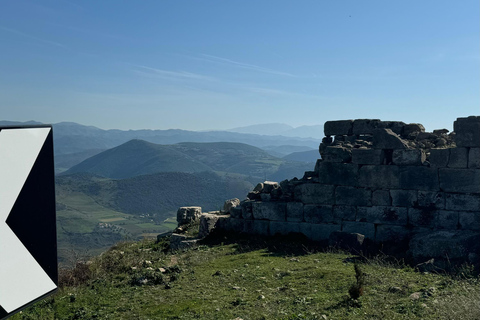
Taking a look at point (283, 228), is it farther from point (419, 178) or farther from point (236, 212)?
point (419, 178)

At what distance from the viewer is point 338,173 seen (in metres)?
12.4

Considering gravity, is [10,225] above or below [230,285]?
above

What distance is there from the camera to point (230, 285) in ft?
27.7

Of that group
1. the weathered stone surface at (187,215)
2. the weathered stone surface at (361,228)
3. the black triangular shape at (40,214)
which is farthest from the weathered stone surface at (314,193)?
the black triangular shape at (40,214)

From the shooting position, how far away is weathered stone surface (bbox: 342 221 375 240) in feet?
38.9

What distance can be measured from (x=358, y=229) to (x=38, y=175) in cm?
1074

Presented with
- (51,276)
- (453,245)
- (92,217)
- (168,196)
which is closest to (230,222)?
(453,245)

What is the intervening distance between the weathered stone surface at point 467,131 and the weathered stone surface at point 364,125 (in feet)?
8.05

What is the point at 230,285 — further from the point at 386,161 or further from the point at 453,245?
the point at 386,161

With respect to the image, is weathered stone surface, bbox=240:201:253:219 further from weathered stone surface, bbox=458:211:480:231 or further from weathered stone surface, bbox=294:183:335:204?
weathered stone surface, bbox=458:211:480:231

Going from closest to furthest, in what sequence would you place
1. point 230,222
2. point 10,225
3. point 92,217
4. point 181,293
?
point 10,225
point 181,293
point 230,222
point 92,217

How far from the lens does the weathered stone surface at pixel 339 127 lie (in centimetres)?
1343

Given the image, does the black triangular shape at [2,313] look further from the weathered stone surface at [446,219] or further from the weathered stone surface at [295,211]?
the weathered stone surface at [446,219]

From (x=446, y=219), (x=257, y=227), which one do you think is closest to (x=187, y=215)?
(x=257, y=227)
